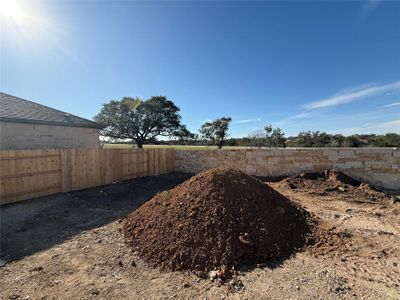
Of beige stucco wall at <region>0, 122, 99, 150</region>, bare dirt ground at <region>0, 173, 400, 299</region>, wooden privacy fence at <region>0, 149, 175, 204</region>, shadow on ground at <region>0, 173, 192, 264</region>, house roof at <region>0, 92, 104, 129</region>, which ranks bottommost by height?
bare dirt ground at <region>0, 173, 400, 299</region>

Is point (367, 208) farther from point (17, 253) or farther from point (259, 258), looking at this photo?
point (17, 253)

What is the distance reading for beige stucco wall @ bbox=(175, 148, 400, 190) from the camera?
28.1ft

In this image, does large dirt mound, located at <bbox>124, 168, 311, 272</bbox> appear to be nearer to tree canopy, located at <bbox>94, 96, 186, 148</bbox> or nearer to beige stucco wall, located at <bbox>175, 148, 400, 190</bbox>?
beige stucco wall, located at <bbox>175, 148, 400, 190</bbox>

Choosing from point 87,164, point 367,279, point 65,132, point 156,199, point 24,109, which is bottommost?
point 367,279

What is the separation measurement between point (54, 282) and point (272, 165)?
9.21 metres

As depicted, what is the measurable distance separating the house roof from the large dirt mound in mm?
6857

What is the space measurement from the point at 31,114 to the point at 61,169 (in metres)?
3.48

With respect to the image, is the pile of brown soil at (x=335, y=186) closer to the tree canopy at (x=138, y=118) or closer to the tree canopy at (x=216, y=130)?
the tree canopy at (x=138, y=118)

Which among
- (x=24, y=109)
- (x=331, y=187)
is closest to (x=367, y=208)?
(x=331, y=187)

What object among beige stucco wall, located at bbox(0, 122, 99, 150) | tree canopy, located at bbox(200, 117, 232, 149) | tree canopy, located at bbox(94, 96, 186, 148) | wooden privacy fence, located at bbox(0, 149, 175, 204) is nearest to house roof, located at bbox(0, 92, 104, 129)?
beige stucco wall, located at bbox(0, 122, 99, 150)

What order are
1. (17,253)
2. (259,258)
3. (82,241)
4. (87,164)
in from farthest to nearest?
(87,164) → (82,241) → (17,253) → (259,258)

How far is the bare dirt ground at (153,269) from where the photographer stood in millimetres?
2785

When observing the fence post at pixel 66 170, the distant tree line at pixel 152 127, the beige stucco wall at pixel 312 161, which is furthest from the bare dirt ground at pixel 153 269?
the distant tree line at pixel 152 127

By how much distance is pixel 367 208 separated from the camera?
6.11m
